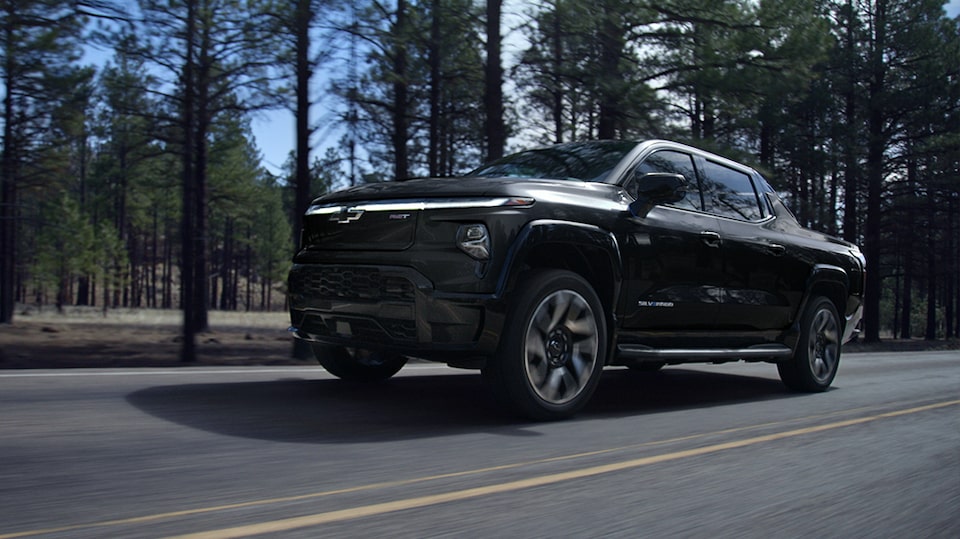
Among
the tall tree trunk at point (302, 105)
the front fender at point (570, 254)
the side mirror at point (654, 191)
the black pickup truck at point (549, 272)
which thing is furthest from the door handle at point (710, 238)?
the tall tree trunk at point (302, 105)

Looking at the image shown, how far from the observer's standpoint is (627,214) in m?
5.53

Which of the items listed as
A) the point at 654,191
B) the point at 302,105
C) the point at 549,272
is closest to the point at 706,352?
the point at 654,191

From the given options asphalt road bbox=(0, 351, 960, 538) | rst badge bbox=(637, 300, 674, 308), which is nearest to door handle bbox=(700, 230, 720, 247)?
rst badge bbox=(637, 300, 674, 308)

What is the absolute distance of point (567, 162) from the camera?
6105mm

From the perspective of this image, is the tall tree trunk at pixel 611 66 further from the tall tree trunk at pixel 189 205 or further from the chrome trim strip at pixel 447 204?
the chrome trim strip at pixel 447 204

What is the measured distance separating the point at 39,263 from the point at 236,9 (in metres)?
40.2

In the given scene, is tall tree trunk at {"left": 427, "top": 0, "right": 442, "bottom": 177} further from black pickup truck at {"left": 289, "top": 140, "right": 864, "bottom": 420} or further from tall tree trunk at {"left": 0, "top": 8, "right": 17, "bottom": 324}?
tall tree trunk at {"left": 0, "top": 8, "right": 17, "bottom": 324}

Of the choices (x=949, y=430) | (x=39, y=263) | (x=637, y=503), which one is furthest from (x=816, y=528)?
(x=39, y=263)

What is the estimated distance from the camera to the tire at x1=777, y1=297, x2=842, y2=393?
739cm

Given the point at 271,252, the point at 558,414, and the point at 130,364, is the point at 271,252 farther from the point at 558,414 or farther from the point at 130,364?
the point at 558,414

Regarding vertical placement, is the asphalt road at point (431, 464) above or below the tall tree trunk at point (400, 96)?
below

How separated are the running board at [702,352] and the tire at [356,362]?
177 cm

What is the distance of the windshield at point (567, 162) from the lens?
5.84 m

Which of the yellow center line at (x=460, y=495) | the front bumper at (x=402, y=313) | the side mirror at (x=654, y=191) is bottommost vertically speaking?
the yellow center line at (x=460, y=495)
